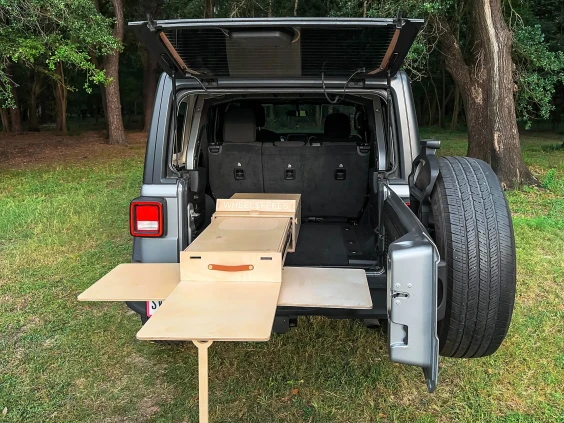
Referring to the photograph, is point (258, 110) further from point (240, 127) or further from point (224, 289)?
point (224, 289)

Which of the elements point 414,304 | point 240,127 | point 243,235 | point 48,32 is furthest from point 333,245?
point 48,32

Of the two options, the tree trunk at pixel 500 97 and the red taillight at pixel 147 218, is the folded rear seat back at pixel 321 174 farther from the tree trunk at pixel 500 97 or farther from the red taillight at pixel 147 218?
the tree trunk at pixel 500 97

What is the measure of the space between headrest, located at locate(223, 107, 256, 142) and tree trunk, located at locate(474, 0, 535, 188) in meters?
5.54

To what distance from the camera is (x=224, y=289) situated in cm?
228

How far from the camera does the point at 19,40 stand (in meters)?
8.67

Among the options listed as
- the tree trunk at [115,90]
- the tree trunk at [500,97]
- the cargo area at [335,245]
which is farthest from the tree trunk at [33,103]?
the cargo area at [335,245]

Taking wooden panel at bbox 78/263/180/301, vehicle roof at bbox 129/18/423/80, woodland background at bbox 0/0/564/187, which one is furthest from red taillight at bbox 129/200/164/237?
woodland background at bbox 0/0/564/187

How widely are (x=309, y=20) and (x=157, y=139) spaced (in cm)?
116

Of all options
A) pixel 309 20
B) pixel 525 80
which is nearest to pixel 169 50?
pixel 309 20

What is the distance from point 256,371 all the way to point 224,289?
96 cm

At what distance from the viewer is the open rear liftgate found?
1853mm

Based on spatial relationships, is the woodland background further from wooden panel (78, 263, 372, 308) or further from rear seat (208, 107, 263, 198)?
wooden panel (78, 263, 372, 308)

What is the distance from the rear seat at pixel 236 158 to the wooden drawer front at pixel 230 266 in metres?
1.90

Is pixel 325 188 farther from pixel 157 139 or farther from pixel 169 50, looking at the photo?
pixel 169 50
